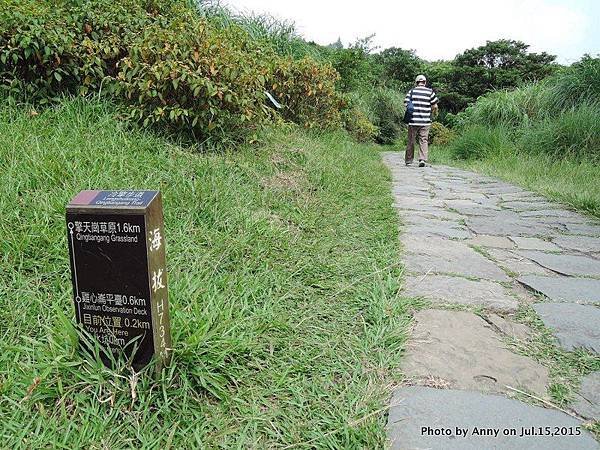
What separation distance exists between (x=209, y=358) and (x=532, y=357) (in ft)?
3.53

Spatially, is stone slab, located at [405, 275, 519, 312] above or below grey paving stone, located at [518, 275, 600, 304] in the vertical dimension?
above

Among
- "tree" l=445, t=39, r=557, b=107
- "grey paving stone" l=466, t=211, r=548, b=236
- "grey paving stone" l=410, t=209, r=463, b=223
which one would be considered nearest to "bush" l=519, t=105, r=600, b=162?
"grey paving stone" l=466, t=211, r=548, b=236

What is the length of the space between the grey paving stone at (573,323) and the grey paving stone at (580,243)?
1.04 meters

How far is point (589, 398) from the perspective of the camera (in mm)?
1312

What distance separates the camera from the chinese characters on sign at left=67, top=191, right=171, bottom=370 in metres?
1.13

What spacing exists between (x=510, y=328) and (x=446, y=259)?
2.62 feet

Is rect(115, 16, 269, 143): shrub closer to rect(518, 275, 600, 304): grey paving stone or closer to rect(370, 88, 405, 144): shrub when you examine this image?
rect(518, 275, 600, 304): grey paving stone

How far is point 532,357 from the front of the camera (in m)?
1.53

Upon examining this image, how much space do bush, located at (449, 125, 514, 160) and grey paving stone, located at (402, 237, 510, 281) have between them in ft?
19.2

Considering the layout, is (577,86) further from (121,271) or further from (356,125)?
(121,271)

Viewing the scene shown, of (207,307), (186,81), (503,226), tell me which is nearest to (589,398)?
(207,307)

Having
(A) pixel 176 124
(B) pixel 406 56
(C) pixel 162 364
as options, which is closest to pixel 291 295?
(C) pixel 162 364

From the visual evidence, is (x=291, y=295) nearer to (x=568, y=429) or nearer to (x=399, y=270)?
(x=399, y=270)

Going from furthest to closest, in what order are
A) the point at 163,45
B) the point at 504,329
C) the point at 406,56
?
the point at 406,56
the point at 163,45
the point at 504,329
